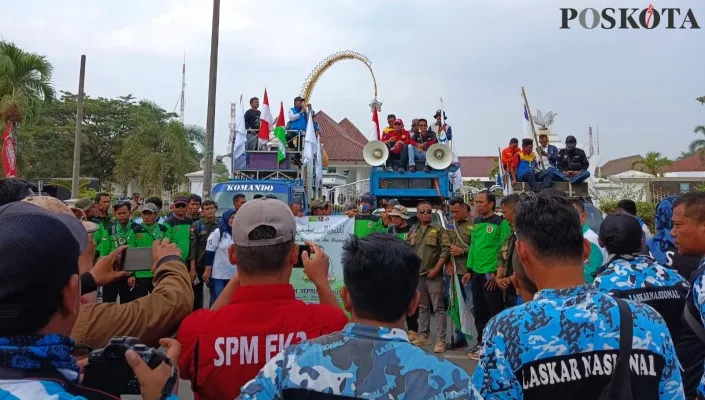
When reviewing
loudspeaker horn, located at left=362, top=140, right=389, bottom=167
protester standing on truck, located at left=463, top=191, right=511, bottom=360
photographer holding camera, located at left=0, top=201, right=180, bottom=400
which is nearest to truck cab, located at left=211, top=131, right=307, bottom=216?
loudspeaker horn, located at left=362, top=140, right=389, bottom=167

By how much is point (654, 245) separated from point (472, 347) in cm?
292

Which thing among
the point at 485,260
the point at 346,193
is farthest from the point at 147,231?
the point at 346,193

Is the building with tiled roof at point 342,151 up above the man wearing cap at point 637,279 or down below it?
above

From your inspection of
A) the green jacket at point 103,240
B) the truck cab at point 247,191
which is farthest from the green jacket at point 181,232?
the truck cab at point 247,191

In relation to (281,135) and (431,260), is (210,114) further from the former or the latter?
(431,260)

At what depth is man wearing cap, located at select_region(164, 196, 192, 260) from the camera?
7.66 metres

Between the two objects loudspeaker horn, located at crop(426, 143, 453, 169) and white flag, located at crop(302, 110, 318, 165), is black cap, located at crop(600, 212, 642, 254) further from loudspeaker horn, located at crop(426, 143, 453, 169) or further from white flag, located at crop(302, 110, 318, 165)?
white flag, located at crop(302, 110, 318, 165)

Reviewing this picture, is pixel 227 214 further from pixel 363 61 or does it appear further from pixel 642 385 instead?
pixel 363 61

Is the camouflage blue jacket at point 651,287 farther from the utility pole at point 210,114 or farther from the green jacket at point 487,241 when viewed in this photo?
the utility pole at point 210,114

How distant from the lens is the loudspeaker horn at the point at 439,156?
13.7 metres

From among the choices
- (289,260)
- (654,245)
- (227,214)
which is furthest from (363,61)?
(289,260)

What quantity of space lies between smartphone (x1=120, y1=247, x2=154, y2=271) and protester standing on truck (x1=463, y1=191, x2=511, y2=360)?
209 inches

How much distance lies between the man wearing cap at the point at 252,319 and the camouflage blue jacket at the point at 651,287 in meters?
1.67

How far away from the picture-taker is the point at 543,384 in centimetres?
197
